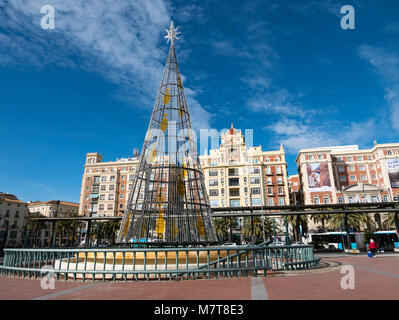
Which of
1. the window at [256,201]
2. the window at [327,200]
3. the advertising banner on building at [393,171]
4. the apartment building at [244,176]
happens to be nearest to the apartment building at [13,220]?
the apartment building at [244,176]

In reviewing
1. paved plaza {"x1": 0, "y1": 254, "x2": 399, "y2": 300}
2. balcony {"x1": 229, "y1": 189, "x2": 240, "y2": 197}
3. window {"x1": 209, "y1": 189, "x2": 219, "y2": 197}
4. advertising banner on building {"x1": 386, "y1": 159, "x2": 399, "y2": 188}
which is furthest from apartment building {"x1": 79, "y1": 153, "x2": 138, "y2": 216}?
paved plaza {"x1": 0, "y1": 254, "x2": 399, "y2": 300}

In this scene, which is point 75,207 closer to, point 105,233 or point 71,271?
point 105,233

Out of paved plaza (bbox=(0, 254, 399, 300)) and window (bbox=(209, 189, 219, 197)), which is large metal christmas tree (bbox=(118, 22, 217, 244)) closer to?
paved plaza (bbox=(0, 254, 399, 300))

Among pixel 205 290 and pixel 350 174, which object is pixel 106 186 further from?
pixel 205 290

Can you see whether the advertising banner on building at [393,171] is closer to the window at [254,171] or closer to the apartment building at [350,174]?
the apartment building at [350,174]

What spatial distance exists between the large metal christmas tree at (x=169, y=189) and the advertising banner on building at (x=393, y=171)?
61.9 m

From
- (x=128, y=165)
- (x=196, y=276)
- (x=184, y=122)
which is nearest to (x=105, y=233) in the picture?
(x=128, y=165)

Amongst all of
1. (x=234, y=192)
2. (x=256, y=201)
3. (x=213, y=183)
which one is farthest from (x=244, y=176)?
(x=213, y=183)

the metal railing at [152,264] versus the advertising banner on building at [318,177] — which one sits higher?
the advertising banner on building at [318,177]

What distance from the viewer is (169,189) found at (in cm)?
1320

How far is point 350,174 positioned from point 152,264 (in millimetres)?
69028

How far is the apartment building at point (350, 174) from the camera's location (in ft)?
191

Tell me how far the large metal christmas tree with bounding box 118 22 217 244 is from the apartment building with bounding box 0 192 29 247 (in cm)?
6473
